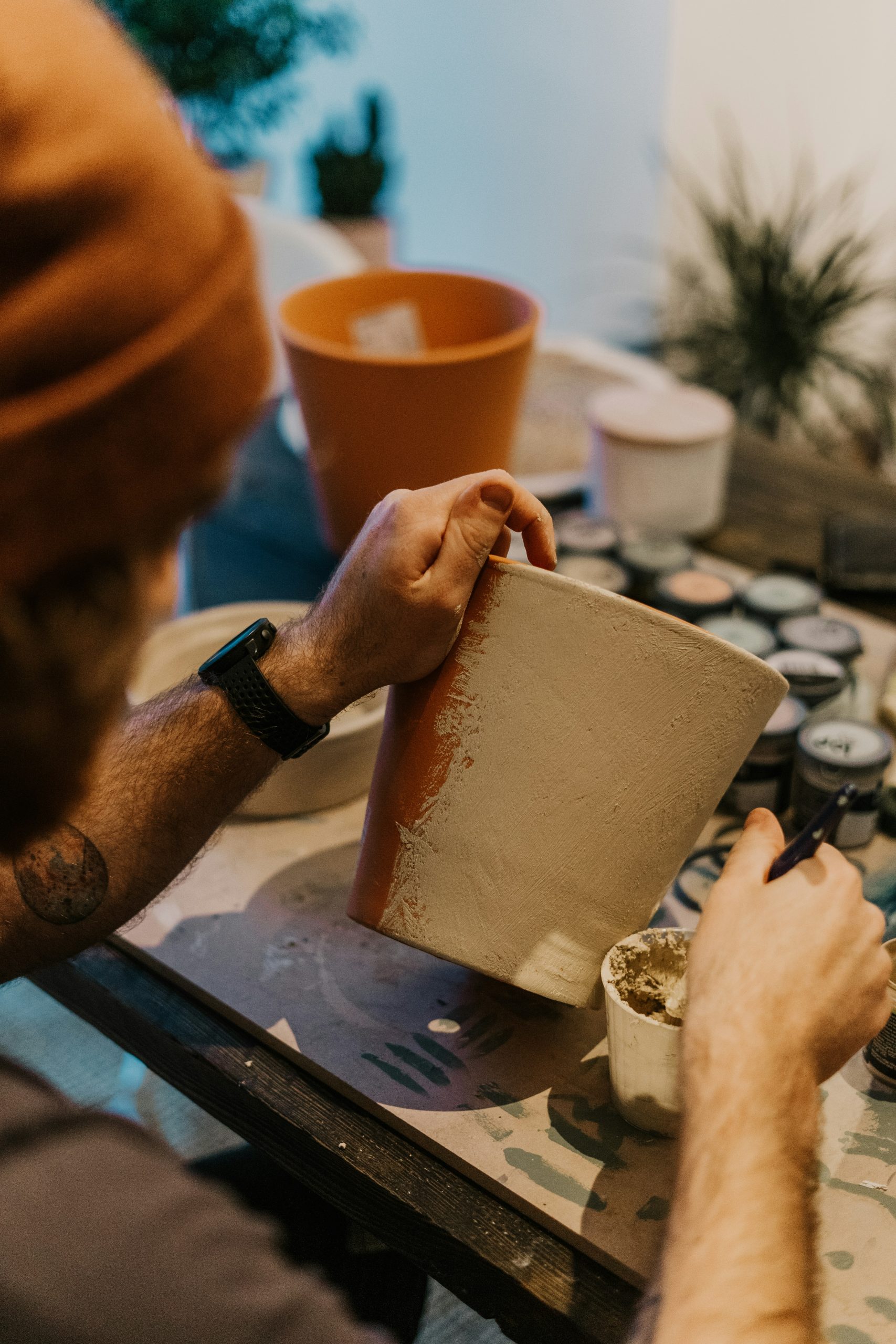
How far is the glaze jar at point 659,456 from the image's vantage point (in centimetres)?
132

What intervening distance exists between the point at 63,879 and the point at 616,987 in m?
0.37

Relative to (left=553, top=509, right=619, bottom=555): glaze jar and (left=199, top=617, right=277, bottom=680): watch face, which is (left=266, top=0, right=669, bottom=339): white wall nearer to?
(left=553, top=509, right=619, bottom=555): glaze jar

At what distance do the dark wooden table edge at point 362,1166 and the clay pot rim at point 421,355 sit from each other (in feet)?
1.89

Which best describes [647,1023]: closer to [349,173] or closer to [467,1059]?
[467,1059]

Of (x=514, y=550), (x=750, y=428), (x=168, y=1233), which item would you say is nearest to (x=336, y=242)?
(x=514, y=550)

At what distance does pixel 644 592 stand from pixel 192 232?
820 mm

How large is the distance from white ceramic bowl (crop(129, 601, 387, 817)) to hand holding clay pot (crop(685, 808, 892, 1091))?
369mm

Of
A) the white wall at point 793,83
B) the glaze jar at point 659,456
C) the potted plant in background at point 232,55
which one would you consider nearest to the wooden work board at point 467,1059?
the glaze jar at point 659,456

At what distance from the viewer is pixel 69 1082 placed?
145 centimetres

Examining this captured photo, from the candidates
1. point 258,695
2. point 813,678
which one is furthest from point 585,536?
point 258,695

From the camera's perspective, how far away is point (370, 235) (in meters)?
2.34

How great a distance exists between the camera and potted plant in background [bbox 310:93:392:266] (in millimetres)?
2309

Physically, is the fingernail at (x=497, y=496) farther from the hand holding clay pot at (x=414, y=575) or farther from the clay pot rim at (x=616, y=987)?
the clay pot rim at (x=616, y=987)

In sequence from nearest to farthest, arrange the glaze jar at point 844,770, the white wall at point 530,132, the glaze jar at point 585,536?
→ the glaze jar at point 844,770
the glaze jar at point 585,536
the white wall at point 530,132
